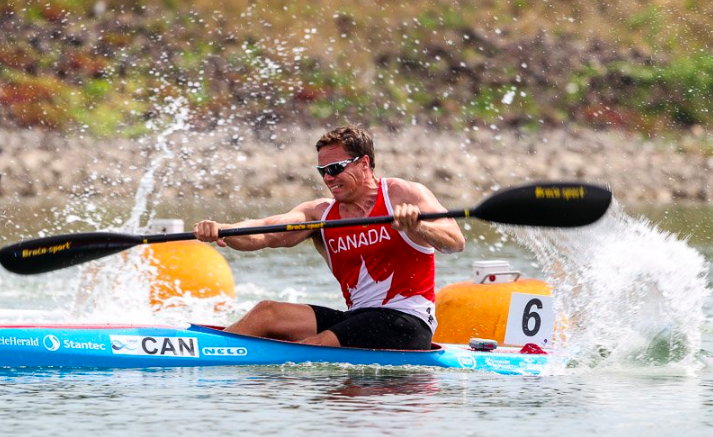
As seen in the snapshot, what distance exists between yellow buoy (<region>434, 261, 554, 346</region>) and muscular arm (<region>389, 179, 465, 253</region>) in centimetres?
126

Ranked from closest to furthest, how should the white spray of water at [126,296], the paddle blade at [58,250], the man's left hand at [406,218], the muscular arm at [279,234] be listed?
the man's left hand at [406,218] < the muscular arm at [279,234] < the paddle blade at [58,250] < the white spray of water at [126,296]

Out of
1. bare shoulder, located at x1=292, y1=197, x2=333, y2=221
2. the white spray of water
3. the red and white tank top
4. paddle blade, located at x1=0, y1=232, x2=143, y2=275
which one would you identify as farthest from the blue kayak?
the white spray of water

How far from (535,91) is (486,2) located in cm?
501

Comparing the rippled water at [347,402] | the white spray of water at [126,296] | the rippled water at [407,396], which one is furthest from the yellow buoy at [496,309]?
the white spray of water at [126,296]

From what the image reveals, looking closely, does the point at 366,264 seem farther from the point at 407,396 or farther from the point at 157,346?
the point at 157,346

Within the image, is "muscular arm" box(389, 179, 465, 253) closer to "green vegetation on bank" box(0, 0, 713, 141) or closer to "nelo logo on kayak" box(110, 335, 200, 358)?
"nelo logo on kayak" box(110, 335, 200, 358)

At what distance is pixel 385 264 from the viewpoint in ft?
30.5

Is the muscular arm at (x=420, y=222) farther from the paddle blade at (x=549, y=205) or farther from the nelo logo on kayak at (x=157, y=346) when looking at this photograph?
the nelo logo on kayak at (x=157, y=346)

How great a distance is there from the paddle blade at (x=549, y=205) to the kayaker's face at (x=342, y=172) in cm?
77

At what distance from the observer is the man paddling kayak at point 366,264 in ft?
30.2

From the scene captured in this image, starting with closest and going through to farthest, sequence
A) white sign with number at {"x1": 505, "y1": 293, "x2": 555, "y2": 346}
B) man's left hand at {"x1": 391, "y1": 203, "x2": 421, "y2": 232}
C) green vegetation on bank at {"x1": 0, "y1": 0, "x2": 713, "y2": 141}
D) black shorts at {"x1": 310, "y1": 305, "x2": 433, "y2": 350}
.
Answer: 1. man's left hand at {"x1": 391, "y1": 203, "x2": 421, "y2": 232}
2. black shorts at {"x1": 310, "y1": 305, "x2": 433, "y2": 350}
3. white sign with number at {"x1": 505, "y1": 293, "x2": 555, "y2": 346}
4. green vegetation on bank at {"x1": 0, "y1": 0, "x2": 713, "y2": 141}

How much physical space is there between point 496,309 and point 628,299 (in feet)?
3.03

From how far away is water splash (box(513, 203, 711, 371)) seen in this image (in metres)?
10.1

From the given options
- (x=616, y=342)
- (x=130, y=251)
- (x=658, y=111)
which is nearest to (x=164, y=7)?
(x=658, y=111)
